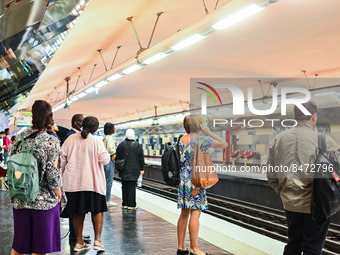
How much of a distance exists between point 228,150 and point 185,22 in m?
7.49

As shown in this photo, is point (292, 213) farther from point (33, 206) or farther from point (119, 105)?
point (119, 105)

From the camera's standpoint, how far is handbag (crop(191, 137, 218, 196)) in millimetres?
4654

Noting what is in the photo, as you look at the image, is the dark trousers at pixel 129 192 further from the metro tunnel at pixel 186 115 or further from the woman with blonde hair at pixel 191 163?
the woman with blonde hair at pixel 191 163

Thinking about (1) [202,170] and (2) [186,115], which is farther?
(2) [186,115]

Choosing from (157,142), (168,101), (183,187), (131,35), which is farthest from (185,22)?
(157,142)

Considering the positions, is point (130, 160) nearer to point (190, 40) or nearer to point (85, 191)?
point (190, 40)

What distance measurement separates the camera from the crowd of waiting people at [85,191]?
3.50 meters

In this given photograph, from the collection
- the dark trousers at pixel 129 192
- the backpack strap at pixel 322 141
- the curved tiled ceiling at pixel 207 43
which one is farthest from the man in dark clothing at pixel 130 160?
the backpack strap at pixel 322 141

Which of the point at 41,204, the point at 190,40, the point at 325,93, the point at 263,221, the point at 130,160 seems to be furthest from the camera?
the point at 325,93

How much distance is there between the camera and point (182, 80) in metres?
16.8

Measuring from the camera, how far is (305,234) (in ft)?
11.0

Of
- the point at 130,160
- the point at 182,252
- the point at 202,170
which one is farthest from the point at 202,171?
the point at 130,160

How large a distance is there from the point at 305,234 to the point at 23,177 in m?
2.14

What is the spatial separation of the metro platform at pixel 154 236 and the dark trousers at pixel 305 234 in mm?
1608
